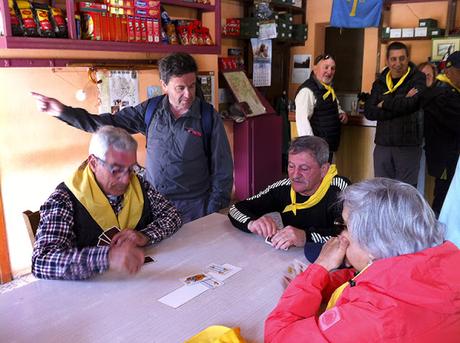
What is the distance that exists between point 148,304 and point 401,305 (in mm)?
774

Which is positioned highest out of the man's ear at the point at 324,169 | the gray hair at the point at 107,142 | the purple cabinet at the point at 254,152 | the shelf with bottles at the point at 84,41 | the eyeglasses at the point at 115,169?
the shelf with bottles at the point at 84,41

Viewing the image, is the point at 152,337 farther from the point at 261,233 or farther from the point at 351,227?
the point at 261,233

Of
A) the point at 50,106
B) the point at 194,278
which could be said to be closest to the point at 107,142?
the point at 194,278

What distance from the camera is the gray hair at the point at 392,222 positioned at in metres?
1.10

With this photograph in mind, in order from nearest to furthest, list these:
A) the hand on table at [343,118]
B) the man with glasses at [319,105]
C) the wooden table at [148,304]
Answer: the wooden table at [148,304], the man with glasses at [319,105], the hand on table at [343,118]

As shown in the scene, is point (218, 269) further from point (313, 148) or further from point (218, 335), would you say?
point (313, 148)

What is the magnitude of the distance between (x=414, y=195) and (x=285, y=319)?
47 cm

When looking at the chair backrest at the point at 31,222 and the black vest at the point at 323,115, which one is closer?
the chair backrest at the point at 31,222

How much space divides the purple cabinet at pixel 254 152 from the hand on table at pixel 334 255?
3011mm

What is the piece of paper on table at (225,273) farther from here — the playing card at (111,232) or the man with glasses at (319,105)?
the man with glasses at (319,105)

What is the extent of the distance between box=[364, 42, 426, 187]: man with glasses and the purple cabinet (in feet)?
3.64

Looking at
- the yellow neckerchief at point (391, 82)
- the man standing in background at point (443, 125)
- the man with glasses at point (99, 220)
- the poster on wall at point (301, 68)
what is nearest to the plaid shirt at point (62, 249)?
the man with glasses at point (99, 220)

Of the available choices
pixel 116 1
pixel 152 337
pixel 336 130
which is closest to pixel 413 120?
pixel 336 130

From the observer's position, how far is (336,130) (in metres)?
4.14
